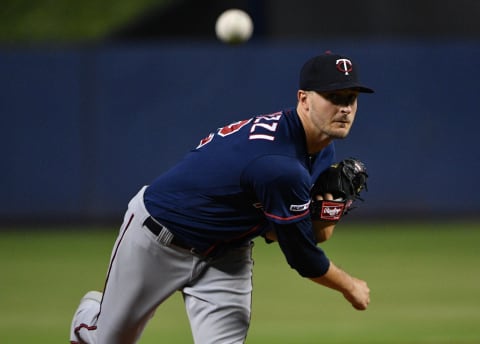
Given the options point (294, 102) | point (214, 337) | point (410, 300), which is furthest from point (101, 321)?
point (294, 102)

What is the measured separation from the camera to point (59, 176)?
13.0 m

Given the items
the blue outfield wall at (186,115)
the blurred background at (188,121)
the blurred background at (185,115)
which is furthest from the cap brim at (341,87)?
the blurred background at (185,115)

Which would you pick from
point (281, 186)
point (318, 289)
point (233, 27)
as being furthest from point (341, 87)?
point (233, 27)

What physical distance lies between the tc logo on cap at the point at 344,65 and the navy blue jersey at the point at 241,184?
34 cm

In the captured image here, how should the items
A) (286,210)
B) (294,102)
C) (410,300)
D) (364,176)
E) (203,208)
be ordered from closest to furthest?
(286,210), (203,208), (364,176), (410,300), (294,102)

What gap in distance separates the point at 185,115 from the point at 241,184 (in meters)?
8.59

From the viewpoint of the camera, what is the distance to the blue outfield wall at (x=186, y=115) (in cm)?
1299

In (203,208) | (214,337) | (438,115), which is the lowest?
(438,115)

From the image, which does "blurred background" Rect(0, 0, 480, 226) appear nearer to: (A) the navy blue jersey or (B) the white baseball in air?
(B) the white baseball in air

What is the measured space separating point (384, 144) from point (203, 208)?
874cm

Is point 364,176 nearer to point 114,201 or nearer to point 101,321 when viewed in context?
point 101,321

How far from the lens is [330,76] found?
455 centimetres

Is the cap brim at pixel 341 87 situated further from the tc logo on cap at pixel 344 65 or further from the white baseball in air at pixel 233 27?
the white baseball in air at pixel 233 27

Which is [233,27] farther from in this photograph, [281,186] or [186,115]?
[281,186]
